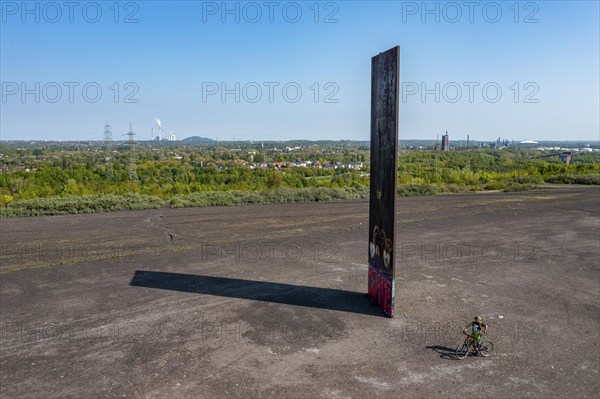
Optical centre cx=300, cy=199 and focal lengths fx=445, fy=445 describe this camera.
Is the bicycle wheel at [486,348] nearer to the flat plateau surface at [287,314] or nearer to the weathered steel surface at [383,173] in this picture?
the flat plateau surface at [287,314]

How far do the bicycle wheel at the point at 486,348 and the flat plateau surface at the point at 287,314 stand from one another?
10 cm

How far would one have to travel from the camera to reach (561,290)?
10359 millimetres

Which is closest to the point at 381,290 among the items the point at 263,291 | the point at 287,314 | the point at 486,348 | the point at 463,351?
the point at 287,314

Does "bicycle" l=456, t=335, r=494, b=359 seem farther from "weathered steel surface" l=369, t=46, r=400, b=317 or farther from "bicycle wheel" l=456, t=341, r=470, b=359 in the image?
"weathered steel surface" l=369, t=46, r=400, b=317

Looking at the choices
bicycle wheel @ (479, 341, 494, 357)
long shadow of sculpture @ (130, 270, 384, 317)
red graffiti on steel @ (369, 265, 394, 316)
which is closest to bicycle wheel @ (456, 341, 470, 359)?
bicycle wheel @ (479, 341, 494, 357)

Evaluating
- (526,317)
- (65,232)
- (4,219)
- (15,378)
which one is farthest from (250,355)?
(4,219)

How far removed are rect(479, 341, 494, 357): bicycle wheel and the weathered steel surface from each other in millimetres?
1828

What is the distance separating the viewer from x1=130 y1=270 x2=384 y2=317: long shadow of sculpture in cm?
945

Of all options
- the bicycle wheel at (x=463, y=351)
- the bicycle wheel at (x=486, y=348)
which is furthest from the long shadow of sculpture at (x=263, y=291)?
the bicycle wheel at (x=486, y=348)

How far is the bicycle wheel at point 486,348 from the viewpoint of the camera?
7173mm

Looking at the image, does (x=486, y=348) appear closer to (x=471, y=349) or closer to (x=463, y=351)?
(x=471, y=349)

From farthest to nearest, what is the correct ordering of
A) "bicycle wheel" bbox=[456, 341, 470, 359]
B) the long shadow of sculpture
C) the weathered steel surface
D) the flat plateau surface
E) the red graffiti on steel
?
the long shadow of sculpture < the red graffiti on steel < the weathered steel surface < "bicycle wheel" bbox=[456, 341, 470, 359] < the flat plateau surface

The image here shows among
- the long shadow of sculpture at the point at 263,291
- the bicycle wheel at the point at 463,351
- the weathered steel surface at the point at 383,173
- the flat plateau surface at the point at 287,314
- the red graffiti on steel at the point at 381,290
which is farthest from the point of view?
the long shadow of sculpture at the point at 263,291

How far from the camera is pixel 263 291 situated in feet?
33.7
